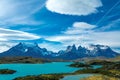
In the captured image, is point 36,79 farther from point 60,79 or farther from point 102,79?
point 102,79

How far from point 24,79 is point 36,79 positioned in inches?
267

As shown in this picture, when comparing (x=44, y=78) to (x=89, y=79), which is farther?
(x=44, y=78)

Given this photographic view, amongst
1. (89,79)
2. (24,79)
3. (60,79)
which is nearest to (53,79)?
(60,79)

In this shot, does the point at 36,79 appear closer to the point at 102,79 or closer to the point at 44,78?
the point at 44,78

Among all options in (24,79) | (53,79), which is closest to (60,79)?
(53,79)

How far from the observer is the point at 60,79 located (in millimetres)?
134625

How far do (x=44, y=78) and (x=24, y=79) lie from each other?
9445 millimetres

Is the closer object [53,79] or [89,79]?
[89,79]

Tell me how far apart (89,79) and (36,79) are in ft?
88.1

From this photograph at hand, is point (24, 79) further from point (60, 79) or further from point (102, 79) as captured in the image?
point (102, 79)

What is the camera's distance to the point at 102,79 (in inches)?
4496

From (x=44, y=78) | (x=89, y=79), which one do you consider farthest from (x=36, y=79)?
(x=89, y=79)

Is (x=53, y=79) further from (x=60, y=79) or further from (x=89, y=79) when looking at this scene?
(x=89, y=79)

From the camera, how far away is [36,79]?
13125cm
